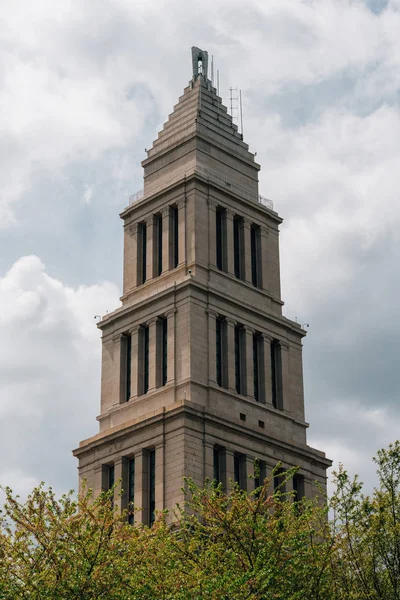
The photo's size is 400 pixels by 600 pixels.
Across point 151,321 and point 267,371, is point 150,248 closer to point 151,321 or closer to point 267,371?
point 151,321

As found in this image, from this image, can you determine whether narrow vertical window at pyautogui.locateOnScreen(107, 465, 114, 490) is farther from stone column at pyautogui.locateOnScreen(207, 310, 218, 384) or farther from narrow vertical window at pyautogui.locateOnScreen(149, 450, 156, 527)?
stone column at pyautogui.locateOnScreen(207, 310, 218, 384)

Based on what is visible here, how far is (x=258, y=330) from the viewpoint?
97062 millimetres

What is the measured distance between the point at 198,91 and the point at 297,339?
24.4m

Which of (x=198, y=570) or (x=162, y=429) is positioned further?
(x=162, y=429)

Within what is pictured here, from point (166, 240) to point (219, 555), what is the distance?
48.8m

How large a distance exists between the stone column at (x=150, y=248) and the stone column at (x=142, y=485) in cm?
1733

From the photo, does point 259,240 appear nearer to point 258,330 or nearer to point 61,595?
point 258,330

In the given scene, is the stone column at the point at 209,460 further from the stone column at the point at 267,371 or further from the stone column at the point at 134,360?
the stone column at the point at 267,371

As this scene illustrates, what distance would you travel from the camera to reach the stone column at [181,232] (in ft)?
316

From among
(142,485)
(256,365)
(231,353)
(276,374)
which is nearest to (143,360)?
(231,353)

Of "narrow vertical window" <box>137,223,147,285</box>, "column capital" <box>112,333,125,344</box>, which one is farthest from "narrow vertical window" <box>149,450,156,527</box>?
"narrow vertical window" <box>137,223,147,285</box>

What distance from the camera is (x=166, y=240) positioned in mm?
98312

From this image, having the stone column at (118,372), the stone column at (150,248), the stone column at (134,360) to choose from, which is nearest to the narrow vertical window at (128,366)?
the stone column at (118,372)

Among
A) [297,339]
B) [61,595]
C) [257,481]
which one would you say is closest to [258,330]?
[297,339]
